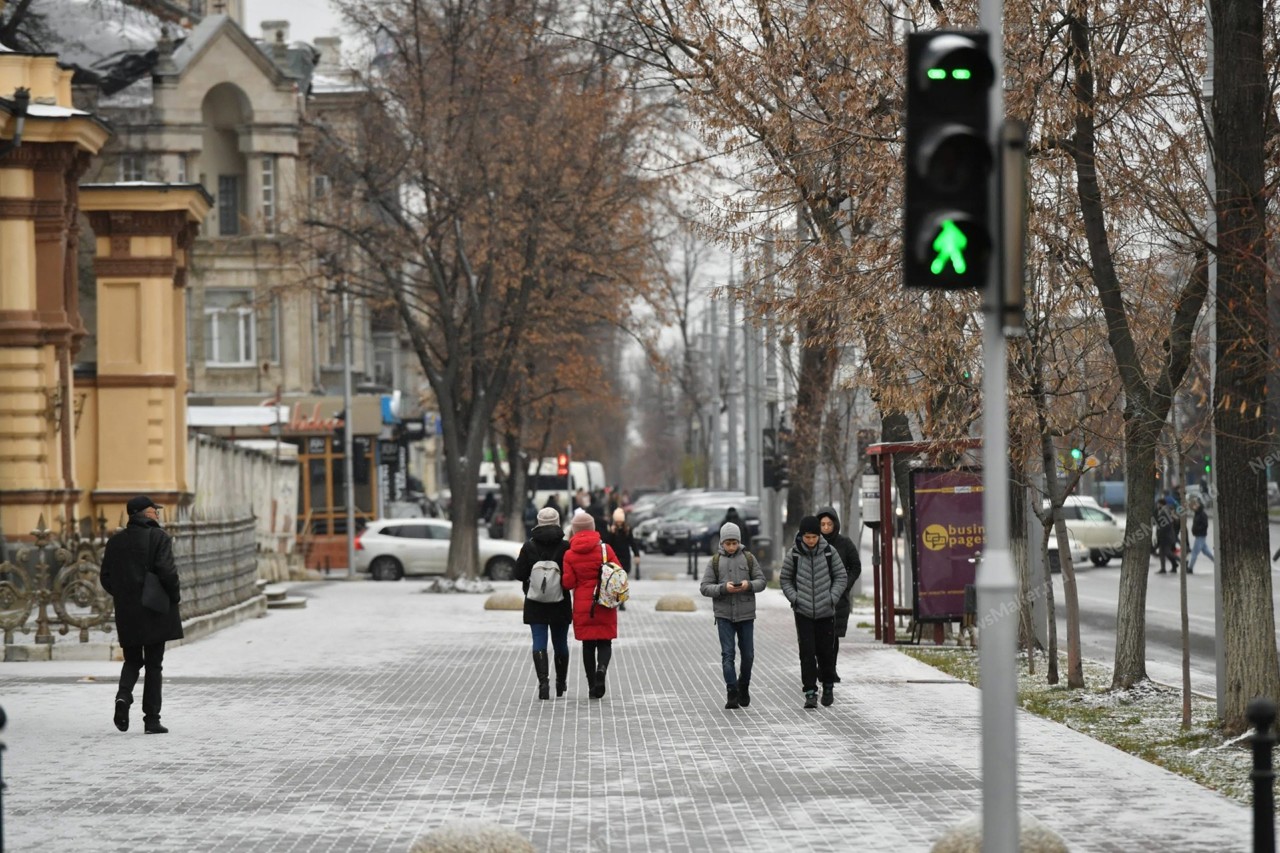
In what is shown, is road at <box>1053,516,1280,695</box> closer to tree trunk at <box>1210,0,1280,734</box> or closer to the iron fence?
tree trunk at <box>1210,0,1280,734</box>

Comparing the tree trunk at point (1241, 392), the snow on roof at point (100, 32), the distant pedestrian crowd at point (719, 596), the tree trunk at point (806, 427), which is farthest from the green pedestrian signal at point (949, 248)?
the snow on roof at point (100, 32)

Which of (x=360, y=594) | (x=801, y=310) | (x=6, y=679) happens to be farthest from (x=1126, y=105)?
(x=360, y=594)

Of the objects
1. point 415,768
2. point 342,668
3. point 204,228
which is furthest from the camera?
point 204,228

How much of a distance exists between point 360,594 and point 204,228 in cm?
2662

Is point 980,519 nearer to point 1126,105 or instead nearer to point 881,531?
point 881,531

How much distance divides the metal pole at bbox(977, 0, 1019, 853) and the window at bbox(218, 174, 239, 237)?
56.7 meters

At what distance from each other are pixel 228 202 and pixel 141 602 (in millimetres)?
49051

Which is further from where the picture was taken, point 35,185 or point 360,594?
point 360,594

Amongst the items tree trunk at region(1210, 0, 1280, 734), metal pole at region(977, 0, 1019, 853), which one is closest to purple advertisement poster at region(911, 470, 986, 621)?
tree trunk at region(1210, 0, 1280, 734)

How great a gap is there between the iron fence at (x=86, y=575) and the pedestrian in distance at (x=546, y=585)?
650 centimetres

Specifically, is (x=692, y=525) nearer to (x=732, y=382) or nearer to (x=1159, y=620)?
(x=732, y=382)

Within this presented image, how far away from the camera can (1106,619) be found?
30.6 metres

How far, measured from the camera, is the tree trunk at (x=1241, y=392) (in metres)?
13.4

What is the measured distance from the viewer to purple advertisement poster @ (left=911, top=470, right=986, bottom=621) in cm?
2327
